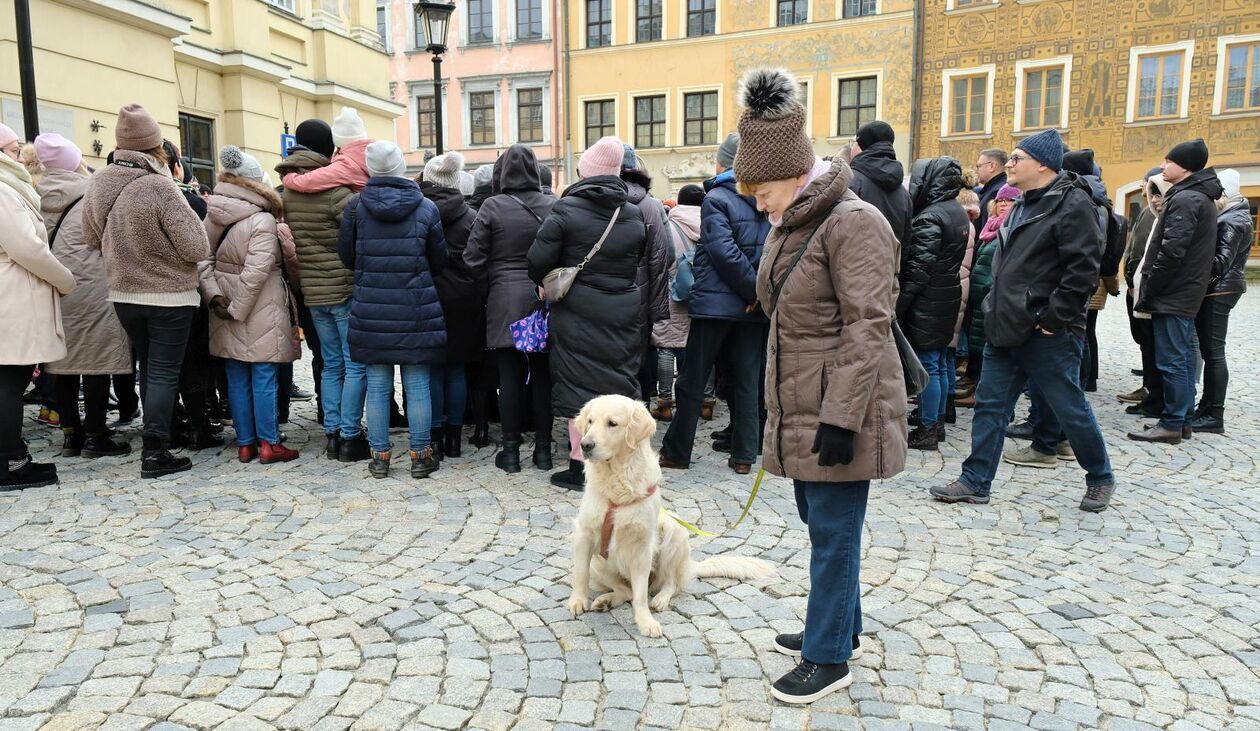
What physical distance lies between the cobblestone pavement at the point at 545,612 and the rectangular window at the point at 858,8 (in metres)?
26.8

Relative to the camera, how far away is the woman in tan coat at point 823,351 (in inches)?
110

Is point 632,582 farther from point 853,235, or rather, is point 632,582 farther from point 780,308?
point 853,235

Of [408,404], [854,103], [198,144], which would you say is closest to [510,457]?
[408,404]

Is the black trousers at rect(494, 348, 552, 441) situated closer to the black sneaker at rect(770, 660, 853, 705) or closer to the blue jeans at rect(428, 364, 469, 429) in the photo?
the blue jeans at rect(428, 364, 469, 429)

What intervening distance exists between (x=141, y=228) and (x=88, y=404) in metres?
1.73

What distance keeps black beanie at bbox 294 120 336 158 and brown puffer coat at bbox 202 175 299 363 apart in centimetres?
57

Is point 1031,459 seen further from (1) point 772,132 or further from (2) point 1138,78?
(2) point 1138,78

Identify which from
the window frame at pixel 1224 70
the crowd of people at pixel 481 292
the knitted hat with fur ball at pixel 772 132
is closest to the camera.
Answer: the knitted hat with fur ball at pixel 772 132

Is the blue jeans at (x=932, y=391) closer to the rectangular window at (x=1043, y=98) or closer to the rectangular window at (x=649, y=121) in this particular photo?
the rectangular window at (x=1043, y=98)

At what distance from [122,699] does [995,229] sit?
24.1 ft

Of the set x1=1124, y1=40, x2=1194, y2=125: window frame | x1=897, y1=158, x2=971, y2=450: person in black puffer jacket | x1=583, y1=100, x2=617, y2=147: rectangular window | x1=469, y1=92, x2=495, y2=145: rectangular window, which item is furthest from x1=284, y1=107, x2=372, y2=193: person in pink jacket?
x1=469, y1=92, x2=495, y2=145: rectangular window

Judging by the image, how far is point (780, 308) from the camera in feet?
9.85

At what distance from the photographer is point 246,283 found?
5.81 m

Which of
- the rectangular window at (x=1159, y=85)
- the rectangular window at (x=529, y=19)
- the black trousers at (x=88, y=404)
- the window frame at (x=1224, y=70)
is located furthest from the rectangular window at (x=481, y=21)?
the black trousers at (x=88, y=404)
